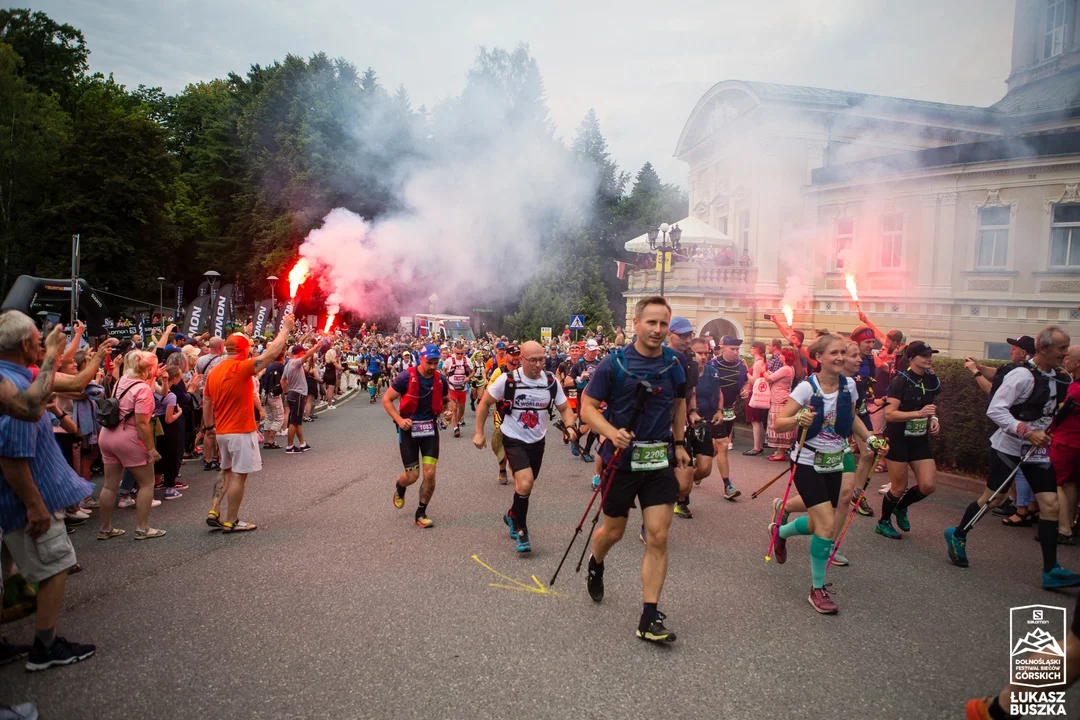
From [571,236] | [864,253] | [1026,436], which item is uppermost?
[571,236]

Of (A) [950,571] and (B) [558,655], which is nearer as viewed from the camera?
(B) [558,655]

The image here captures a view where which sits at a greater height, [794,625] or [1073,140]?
[1073,140]

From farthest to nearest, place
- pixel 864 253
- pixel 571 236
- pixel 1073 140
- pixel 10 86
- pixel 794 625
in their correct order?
1. pixel 571 236
2. pixel 10 86
3. pixel 864 253
4. pixel 1073 140
5. pixel 794 625

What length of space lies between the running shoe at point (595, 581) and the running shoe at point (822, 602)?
140 cm

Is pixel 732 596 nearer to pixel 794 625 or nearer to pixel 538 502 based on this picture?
pixel 794 625

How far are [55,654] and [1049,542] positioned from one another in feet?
21.2

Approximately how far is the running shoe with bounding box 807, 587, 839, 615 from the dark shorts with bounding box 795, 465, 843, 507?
1.86 ft

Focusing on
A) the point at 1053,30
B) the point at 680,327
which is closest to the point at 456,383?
the point at 680,327

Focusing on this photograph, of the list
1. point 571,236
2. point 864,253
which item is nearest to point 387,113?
point 571,236

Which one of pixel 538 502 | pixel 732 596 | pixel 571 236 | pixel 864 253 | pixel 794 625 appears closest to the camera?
pixel 794 625

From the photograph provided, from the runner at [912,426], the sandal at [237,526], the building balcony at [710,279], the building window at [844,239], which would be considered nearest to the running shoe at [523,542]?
the sandal at [237,526]

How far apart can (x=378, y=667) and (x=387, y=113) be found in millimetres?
36358

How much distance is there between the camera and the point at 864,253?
19.0 m

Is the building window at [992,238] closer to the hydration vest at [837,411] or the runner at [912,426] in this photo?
the runner at [912,426]
